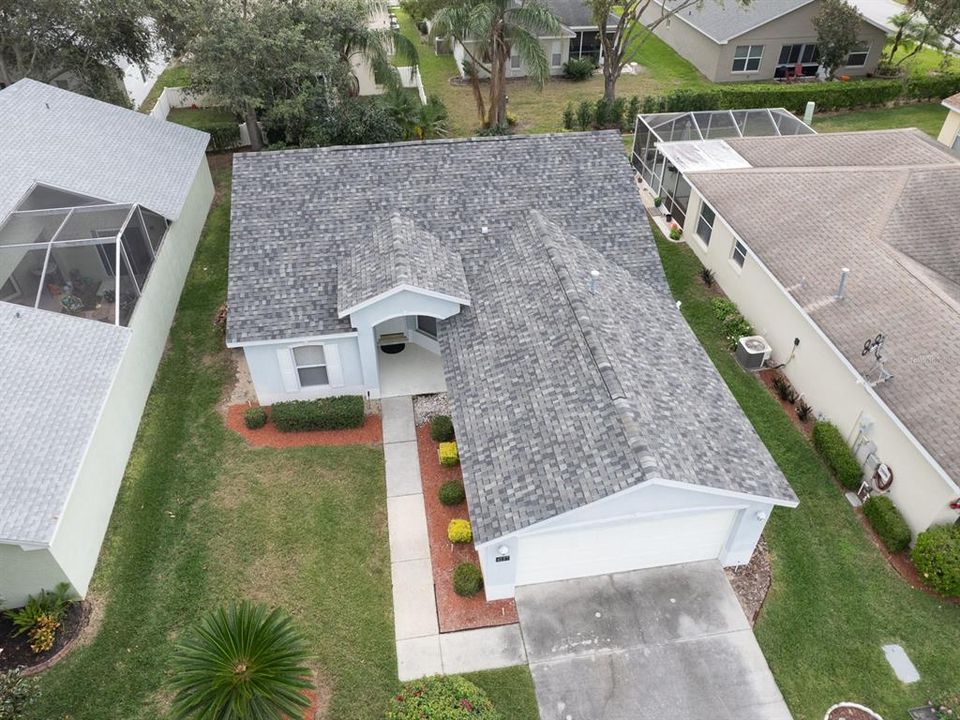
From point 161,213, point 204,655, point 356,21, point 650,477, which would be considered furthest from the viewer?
point 356,21

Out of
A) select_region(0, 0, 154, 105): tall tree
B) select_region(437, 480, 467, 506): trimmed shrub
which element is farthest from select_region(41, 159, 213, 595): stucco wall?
select_region(0, 0, 154, 105): tall tree

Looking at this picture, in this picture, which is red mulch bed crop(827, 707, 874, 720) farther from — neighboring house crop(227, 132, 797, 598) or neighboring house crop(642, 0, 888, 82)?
neighboring house crop(642, 0, 888, 82)

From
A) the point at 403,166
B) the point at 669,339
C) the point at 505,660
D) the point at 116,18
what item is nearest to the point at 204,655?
the point at 505,660

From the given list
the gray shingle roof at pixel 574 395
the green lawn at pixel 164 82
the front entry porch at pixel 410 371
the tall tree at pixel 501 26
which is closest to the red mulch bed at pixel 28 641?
the gray shingle roof at pixel 574 395

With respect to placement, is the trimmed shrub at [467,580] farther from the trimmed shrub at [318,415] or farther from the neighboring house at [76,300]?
the neighboring house at [76,300]

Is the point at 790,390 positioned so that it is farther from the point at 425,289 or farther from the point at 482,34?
the point at 482,34

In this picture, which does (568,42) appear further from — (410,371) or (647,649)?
(647,649)
